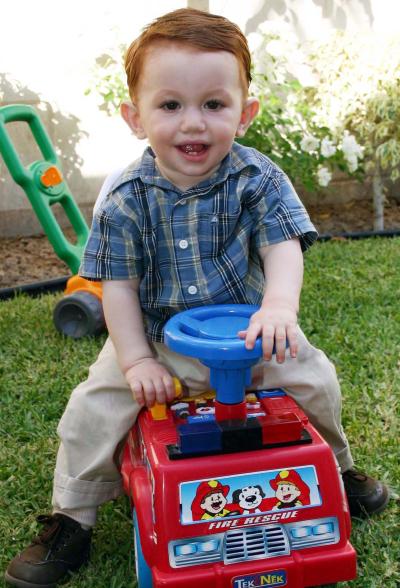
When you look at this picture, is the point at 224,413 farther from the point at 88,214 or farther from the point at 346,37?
the point at 346,37

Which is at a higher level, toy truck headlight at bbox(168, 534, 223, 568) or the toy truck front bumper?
toy truck headlight at bbox(168, 534, 223, 568)

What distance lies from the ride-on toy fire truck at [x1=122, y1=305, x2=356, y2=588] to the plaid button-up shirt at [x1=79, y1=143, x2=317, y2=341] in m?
0.20

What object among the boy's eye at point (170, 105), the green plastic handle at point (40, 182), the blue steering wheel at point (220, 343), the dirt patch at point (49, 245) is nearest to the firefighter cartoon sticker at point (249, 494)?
the blue steering wheel at point (220, 343)

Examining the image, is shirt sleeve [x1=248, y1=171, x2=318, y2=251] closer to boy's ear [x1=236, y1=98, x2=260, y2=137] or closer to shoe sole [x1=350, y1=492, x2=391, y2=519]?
boy's ear [x1=236, y1=98, x2=260, y2=137]

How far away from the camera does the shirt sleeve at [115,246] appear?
1612mm

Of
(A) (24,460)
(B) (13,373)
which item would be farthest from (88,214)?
(A) (24,460)

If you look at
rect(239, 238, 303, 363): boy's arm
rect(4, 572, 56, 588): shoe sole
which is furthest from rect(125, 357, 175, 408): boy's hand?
rect(4, 572, 56, 588): shoe sole

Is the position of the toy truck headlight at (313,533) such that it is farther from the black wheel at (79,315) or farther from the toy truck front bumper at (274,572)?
the black wheel at (79,315)

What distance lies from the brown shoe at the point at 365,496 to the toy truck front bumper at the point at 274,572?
0.40 metres

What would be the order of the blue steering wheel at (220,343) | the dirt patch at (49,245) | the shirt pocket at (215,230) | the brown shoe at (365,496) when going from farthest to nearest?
1. the dirt patch at (49,245)
2. the brown shoe at (365,496)
3. the shirt pocket at (215,230)
4. the blue steering wheel at (220,343)

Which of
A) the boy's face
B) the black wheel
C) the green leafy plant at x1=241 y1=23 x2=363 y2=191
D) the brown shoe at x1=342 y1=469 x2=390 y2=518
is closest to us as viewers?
the boy's face

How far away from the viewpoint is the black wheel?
2.89 metres

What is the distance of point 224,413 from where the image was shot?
1.40 meters

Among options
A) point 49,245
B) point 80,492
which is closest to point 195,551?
point 80,492
